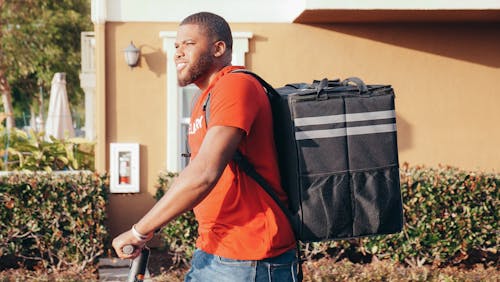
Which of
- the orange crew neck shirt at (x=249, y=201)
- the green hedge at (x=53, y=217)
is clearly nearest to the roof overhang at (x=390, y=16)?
the green hedge at (x=53, y=217)

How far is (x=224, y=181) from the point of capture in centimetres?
274

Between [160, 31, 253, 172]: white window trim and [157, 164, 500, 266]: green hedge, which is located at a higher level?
[160, 31, 253, 172]: white window trim

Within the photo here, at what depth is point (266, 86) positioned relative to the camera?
2.84 metres

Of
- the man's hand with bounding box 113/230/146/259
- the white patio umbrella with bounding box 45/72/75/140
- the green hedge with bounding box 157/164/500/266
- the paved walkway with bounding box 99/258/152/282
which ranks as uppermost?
the white patio umbrella with bounding box 45/72/75/140

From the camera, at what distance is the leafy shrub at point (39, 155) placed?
9.70 meters

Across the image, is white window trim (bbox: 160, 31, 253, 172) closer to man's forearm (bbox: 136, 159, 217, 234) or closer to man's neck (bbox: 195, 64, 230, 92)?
man's neck (bbox: 195, 64, 230, 92)

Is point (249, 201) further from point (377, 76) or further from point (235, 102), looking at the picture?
point (377, 76)

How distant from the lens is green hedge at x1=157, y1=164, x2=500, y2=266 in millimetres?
7648

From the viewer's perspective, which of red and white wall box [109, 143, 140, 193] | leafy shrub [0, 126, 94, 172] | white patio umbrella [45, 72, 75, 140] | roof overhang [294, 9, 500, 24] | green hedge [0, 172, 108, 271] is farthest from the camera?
white patio umbrella [45, 72, 75, 140]

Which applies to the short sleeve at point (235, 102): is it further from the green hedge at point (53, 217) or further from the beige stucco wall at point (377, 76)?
the beige stucco wall at point (377, 76)

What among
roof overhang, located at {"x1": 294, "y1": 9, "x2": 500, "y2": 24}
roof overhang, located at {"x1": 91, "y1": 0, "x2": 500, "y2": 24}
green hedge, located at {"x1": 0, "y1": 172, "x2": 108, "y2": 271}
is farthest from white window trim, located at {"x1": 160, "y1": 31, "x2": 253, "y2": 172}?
green hedge, located at {"x1": 0, "y1": 172, "x2": 108, "y2": 271}

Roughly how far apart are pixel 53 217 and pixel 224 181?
5293 mm

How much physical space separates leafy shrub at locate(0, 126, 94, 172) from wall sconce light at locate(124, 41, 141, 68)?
5.73 ft

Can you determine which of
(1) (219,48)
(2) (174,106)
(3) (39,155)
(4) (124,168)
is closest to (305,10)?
(2) (174,106)
